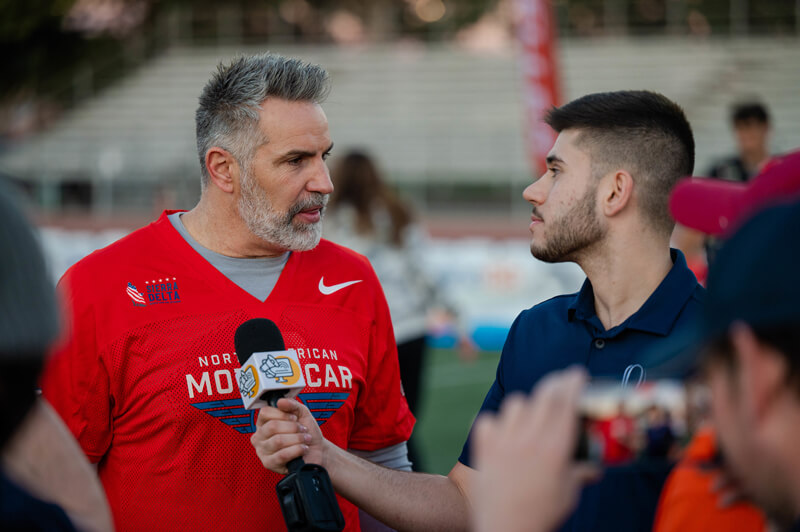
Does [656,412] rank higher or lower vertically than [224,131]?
lower

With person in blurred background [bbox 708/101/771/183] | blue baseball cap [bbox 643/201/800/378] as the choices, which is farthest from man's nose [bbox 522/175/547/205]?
person in blurred background [bbox 708/101/771/183]

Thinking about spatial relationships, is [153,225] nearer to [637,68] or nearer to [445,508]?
[445,508]

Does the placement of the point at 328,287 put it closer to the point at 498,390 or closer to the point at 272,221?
the point at 272,221

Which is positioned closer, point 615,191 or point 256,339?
point 256,339

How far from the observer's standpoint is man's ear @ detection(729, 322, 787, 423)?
1.26m

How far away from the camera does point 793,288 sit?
123cm

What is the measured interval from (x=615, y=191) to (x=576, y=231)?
0.55 ft

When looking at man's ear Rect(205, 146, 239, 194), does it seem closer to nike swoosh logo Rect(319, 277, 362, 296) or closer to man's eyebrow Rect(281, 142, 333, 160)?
man's eyebrow Rect(281, 142, 333, 160)

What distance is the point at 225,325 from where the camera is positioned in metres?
2.83

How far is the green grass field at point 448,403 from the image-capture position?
7.56 m

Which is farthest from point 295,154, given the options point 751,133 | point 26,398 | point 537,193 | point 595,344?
point 751,133

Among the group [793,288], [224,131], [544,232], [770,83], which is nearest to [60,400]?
[224,131]

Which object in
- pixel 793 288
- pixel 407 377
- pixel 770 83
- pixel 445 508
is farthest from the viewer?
pixel 770 83

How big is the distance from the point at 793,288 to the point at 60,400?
2.13m
